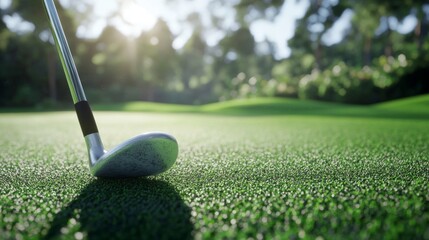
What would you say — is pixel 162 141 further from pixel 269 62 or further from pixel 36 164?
pixel 269 62

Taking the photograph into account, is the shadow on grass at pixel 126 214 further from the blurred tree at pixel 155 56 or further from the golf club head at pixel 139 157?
the blurred tree at pixel 155 56

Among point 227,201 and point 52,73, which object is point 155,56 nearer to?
point 52,73

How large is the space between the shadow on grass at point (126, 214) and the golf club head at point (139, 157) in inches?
3.2

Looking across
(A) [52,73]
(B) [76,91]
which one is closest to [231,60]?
(A) [52,73]

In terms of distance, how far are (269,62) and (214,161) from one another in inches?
1949

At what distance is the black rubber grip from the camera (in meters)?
1.50

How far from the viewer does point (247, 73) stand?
47.3m

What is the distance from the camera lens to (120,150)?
1291 millimetres

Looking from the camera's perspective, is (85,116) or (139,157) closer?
(139,157)

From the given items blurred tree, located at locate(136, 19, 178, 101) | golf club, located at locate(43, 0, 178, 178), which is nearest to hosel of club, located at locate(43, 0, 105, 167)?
golf club, located at locate(43, 0, 178, 178)

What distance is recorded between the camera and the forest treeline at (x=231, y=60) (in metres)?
14.3

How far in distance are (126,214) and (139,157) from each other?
1.19ft

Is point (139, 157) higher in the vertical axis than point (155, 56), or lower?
lower

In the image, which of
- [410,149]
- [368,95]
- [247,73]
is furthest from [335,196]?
[247,73]
